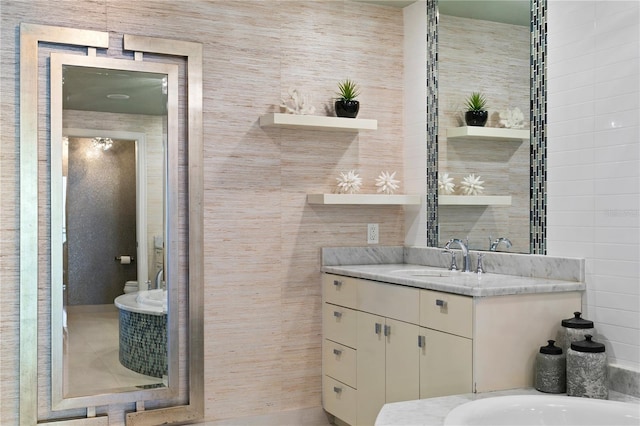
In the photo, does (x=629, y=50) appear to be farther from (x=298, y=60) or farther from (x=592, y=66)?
(x=298, y=60)

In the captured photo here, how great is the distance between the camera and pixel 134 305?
3424 mm

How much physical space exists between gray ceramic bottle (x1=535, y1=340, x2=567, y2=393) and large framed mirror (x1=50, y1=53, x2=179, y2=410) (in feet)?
6.02

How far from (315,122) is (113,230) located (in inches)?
47.0

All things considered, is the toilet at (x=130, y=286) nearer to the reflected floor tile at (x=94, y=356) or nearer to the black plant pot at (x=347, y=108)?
the reflected floor tile at (x=94, y=356)

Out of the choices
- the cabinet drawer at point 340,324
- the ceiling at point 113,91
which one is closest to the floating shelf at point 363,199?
the cabinet drawer at point 340,324

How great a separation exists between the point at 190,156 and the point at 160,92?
0.36m

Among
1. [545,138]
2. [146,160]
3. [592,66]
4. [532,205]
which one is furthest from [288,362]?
[592,66]

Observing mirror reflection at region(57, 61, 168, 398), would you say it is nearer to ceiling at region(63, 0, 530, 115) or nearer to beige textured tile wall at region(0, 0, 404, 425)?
ceiling at region(63, 0, 530, 115)

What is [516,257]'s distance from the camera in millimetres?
3193

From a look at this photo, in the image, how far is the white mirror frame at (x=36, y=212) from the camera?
10.4 feet

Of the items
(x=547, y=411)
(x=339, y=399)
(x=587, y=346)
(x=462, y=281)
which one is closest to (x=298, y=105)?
(x=462, y=281)

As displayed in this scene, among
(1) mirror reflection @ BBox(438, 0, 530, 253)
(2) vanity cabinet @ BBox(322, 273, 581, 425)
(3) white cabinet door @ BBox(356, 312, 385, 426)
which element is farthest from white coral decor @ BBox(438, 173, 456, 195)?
(3) white cabinet door @ BBox(356, 312, 385, 426)

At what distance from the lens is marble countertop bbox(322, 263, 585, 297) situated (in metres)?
2.70

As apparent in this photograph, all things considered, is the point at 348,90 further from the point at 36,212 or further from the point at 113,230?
the point at 36,212
